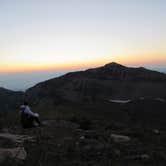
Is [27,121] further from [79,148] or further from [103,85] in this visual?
[103,85]

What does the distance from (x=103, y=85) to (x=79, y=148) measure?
39585 millimetres

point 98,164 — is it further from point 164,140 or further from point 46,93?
point 46,93

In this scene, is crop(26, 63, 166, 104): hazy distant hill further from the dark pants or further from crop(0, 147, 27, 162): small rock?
crop(0, 147, 27, 162): small rock

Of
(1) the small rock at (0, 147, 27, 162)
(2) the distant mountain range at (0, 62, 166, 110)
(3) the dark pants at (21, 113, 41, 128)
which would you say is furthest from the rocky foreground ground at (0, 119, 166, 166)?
(2) the distant mountain range at (0, 62, 166, 110)

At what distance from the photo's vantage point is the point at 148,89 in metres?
50.3

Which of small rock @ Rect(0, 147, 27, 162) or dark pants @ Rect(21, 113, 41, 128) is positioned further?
dark pants @ Rect(21, 113, 41, 128)

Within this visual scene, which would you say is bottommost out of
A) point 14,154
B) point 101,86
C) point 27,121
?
point 101,86

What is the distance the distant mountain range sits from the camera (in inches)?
1848

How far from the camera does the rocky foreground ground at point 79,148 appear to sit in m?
9.50

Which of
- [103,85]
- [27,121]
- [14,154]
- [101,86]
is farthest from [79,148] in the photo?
[103,85]


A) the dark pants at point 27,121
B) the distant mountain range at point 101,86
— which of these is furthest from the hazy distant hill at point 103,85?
the dark pants at point 27,121

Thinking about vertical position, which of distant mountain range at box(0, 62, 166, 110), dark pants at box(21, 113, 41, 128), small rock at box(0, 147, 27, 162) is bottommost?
distant mountain range at box(0, 62, 166, 110)

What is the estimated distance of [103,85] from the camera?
50719mm

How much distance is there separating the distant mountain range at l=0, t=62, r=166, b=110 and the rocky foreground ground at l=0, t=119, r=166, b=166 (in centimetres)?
2916
